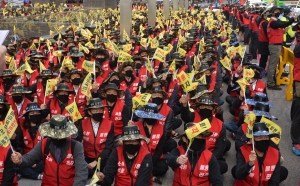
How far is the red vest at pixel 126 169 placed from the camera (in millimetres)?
5406

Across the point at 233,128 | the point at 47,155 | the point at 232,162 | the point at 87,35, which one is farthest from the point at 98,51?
the point at 47,155

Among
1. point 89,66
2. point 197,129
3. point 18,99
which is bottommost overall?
point 18,99

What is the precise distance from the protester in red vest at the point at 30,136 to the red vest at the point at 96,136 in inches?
36.0

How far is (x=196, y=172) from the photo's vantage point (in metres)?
5.34

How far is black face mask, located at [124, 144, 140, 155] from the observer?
5.32 meters

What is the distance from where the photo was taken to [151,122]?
6570 millimetres

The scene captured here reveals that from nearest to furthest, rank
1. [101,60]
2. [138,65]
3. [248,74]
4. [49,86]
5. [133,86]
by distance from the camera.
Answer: [49,86]
[248,74]
[133,86]
[138,65]
[101,60]

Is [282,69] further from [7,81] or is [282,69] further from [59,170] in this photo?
[59,170]

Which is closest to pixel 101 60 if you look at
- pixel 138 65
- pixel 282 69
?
pixel 138 65

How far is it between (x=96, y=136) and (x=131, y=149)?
4.48 ft

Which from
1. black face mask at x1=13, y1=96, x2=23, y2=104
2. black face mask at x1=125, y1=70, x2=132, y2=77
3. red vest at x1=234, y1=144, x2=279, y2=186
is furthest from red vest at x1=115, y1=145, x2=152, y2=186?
black face mask at x1=125, y1=70, x2=132, y2=77

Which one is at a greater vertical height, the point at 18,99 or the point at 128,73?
the point at 128,73

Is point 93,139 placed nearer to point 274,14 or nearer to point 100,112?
point 100,112

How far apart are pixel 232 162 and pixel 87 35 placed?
8568 mm
